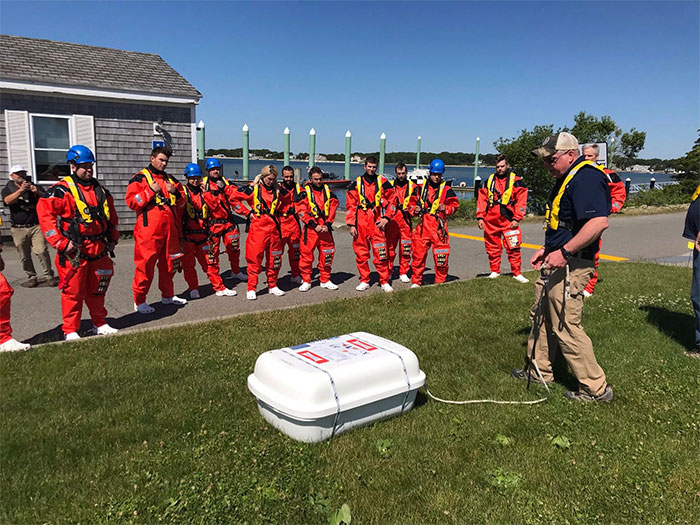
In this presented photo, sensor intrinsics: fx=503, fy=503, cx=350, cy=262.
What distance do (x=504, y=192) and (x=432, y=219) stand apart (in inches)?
55.1

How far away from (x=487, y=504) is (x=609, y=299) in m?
5.65

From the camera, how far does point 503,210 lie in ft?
29.7

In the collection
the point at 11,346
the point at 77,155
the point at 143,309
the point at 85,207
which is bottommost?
the point at 143,309

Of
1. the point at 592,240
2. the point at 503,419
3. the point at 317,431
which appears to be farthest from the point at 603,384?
the point at 317,431

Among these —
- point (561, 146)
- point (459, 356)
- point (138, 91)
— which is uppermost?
point (138, 91)

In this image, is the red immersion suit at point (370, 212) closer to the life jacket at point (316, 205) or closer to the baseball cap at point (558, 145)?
the life jacket at point (316, 205)

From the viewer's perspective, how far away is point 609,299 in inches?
305

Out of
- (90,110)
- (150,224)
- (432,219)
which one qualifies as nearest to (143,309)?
(150,224)

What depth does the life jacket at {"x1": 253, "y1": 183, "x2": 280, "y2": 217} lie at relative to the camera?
8.09 meters

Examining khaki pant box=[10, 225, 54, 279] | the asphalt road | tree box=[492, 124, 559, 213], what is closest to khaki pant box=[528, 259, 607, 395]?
the asphalt road

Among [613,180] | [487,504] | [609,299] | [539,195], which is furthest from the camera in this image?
[539,195]

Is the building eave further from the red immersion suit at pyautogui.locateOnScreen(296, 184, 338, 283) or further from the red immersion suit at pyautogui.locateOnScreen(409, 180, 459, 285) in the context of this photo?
the red immersion suit at pyautogui.locateOnScreen(409, 180, 459, 285)

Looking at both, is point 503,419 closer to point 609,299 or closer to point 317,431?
point 317,431

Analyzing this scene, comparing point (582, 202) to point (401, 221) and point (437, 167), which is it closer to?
point (437, 167)
